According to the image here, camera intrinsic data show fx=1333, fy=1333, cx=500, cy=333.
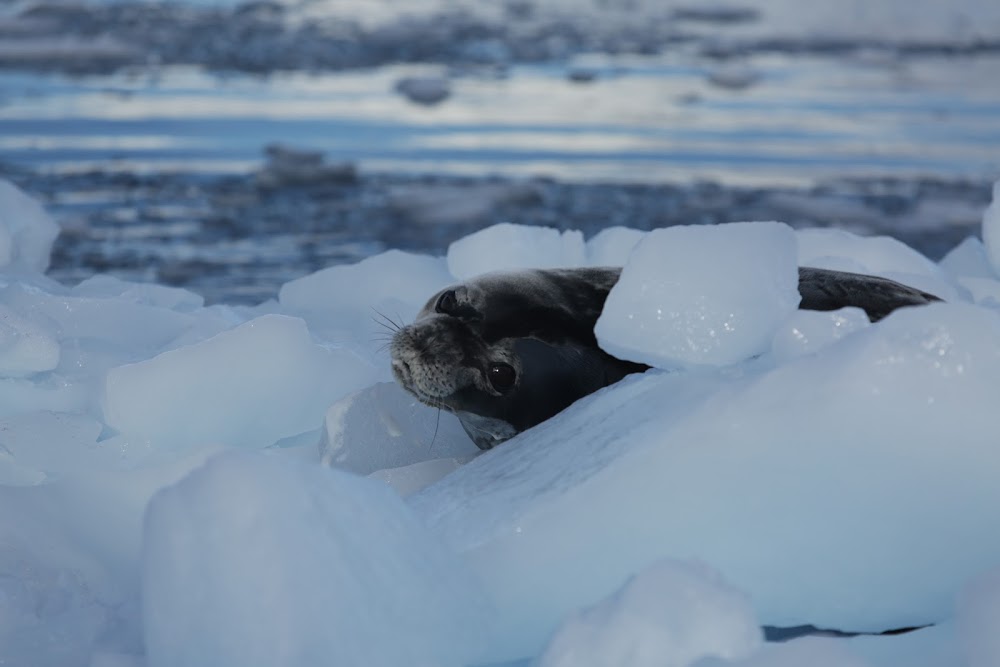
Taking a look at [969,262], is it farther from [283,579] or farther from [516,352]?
[283,579]

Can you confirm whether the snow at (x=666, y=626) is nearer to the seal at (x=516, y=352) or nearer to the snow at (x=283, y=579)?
the snow at (x=283, y=579)

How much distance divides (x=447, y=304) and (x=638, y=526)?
984mm

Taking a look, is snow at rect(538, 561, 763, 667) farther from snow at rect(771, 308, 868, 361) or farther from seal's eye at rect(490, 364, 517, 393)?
seal's eye at rect(490, 364, 517, 393)

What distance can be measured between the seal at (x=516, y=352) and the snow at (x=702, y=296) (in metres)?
0.25

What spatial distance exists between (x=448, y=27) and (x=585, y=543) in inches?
630

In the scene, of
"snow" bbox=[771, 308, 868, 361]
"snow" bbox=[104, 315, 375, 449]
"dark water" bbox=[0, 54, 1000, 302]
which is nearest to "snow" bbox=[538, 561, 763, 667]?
"snow" bbox=[771, 308, 868, 361]

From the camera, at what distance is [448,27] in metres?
17.4

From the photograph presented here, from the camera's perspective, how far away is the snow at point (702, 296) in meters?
2.37

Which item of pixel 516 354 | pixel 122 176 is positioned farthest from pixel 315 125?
pixel 516 354

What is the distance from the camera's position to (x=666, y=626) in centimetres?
168

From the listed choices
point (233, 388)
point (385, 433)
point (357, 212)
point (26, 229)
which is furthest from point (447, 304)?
point (357, 212)

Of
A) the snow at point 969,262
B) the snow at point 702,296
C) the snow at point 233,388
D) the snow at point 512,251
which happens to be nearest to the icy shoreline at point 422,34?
the snow at point 512,251

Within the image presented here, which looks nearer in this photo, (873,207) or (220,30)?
(873,207)

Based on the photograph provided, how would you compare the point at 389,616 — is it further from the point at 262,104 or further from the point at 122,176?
the point at 262,104
